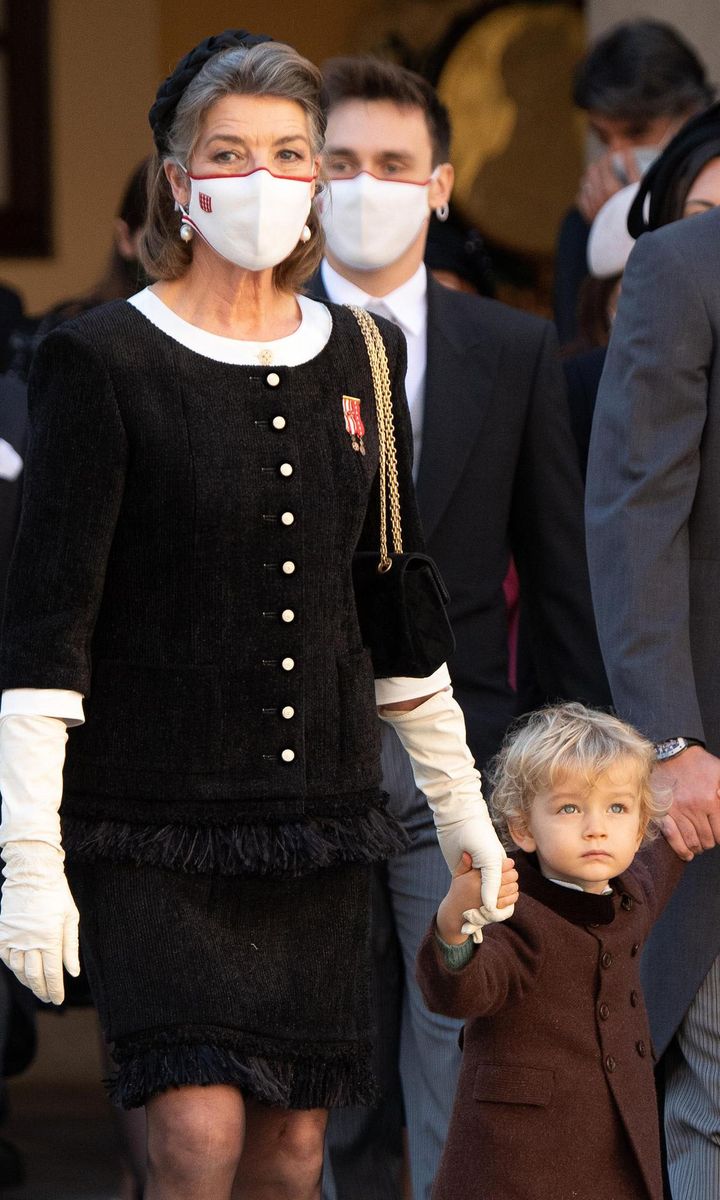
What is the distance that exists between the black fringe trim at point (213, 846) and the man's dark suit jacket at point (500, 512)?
1280 millimetres

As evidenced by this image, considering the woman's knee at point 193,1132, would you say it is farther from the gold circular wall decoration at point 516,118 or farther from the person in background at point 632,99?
the gold circular wall decoration at point 516,118

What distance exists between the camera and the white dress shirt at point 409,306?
15.4 ft

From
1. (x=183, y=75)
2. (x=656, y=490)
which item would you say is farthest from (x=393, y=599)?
(x=183, y=75)

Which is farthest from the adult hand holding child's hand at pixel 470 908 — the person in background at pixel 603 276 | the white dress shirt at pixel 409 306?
the person in background at pixel 603 276

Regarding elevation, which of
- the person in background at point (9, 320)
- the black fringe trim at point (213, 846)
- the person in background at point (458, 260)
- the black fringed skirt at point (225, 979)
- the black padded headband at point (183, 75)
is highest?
the black padded headband at point (183, 75)

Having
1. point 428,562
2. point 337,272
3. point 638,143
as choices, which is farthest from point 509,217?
point 428,562

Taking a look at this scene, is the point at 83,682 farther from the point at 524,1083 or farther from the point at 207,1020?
the point at 524,1083

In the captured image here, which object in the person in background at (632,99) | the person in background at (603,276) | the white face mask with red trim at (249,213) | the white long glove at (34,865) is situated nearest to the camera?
the white long glove at (34,865)

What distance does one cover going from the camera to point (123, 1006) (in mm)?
3232

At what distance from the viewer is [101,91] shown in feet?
31.6

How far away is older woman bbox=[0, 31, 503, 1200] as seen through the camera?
318cm

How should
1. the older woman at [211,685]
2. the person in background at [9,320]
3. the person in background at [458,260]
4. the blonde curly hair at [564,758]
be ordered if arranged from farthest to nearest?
the person in background at [9,320], the person in background at [458,260], the blonde curly hair at [564,758], the older woman at [211,685]

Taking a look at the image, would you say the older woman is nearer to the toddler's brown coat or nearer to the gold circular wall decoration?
the toddler's brown coat

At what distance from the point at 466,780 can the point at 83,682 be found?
24.1 inches
